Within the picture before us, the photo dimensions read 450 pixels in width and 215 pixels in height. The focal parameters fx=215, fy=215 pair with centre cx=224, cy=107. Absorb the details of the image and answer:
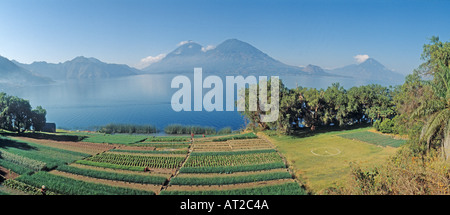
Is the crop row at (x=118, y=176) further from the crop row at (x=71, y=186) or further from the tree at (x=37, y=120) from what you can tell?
the tree at (x=37, y=120)

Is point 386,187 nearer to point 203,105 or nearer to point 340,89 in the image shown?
point 340,89

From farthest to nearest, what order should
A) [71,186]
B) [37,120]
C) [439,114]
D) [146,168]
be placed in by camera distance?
[37,120] < [146,168] < [71,186] < [439,114]

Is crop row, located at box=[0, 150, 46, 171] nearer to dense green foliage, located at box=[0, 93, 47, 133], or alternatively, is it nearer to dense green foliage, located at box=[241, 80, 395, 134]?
dense green foliage, located at box=[0, 93, 47, 133]

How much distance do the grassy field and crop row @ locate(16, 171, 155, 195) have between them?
11.6 metres

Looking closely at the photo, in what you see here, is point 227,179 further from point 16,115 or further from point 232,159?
point 16,115

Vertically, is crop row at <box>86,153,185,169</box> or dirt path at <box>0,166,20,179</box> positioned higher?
dirt path at <box>0,166,20,179</box>

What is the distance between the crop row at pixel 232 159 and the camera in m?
19.0

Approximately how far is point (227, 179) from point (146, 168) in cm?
692

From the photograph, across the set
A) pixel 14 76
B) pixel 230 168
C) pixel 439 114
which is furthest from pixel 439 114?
pixel 14 76

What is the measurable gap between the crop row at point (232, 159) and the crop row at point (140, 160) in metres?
1.39

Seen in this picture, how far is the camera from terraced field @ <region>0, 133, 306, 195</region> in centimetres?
1438

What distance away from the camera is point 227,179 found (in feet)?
50.7

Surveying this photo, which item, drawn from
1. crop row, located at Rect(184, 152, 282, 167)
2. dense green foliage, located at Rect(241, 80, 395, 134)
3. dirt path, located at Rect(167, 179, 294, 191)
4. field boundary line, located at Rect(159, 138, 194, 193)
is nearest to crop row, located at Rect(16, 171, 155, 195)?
field boundary line, located at Rect(159, 138, 194, 193)
